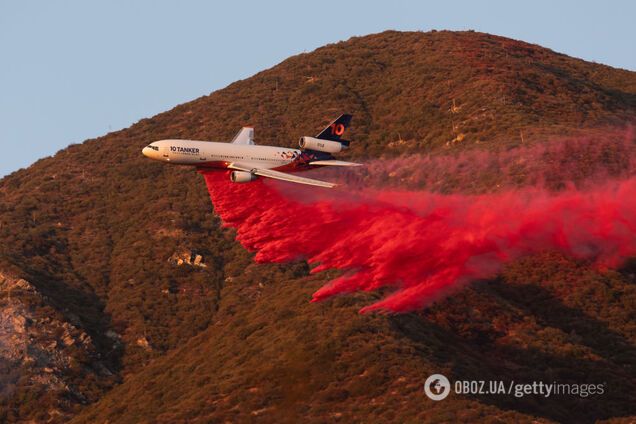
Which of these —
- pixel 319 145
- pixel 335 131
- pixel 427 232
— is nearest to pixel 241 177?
pixel 319 145

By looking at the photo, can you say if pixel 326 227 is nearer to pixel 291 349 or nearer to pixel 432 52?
pixel 291 349

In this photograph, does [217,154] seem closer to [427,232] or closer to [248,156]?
[248,156]

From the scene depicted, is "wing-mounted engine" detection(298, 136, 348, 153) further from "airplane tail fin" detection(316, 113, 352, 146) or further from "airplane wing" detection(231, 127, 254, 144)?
"airplane wing" detection(231, 127, 254, 144)

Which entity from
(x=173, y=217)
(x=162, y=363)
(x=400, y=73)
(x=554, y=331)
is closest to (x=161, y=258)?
(x=173, y=217)

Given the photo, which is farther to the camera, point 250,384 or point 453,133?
point 453,133

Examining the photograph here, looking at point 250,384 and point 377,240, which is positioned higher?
point 377,240

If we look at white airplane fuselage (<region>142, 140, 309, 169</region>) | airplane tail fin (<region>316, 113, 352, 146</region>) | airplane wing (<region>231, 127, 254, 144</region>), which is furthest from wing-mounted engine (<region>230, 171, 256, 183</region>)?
airplane tail fin (<region>316, 113, 352, 146</region>)

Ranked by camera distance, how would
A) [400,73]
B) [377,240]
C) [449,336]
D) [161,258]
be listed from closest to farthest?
1. [377,240]
2. [449,336]
3. [161,258]
4. [400,73]
